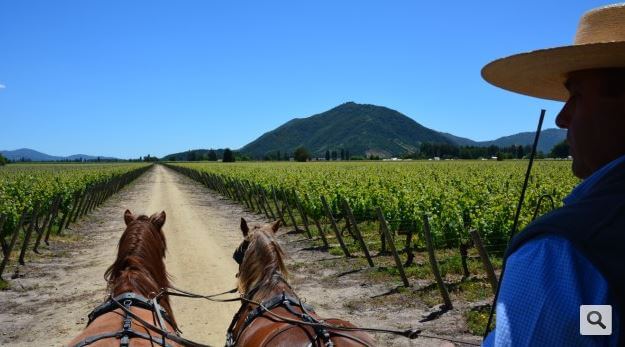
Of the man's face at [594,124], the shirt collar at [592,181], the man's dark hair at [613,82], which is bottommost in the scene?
the shirt collar at [592,181]

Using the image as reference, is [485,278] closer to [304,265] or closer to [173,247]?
[304,265]

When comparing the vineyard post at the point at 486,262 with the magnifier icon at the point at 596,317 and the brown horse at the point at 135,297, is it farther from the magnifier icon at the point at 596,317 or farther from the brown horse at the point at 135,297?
the magnifier icon at the point at 596,317

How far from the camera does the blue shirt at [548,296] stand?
3.23ft

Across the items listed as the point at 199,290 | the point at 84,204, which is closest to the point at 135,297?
the point at 199,290

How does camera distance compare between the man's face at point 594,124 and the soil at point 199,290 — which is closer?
the man's face at point 594,124

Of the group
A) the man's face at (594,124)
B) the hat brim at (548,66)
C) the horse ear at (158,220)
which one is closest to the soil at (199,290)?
the horse ear at (158,220)

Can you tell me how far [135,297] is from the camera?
12.2 ft

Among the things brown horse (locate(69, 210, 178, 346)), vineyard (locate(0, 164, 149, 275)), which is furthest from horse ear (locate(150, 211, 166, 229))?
vineyard (locate(0, 164, 149, 275))

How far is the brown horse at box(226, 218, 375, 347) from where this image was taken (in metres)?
3.28

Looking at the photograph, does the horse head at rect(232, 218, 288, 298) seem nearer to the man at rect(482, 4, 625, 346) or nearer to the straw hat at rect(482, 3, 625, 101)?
the straw hat at rect(482, 3, 625, 101)

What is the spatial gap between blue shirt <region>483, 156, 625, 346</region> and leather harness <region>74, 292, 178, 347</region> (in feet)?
8.50

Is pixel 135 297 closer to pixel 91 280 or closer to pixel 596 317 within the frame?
pixel 596 317

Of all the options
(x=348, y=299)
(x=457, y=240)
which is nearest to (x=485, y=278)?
(x=457, y=240)

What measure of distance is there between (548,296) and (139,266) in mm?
3797
